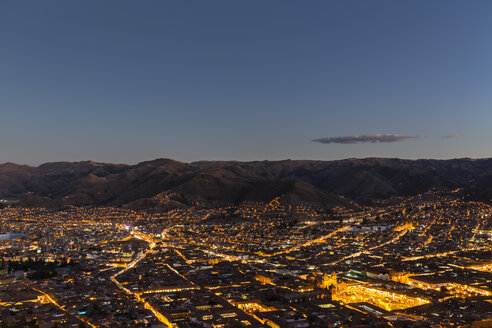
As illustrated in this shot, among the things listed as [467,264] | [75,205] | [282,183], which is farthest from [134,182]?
[467,264]

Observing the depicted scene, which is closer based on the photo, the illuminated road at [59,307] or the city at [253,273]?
the illuminated road at [59,307]

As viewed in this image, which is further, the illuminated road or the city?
the city

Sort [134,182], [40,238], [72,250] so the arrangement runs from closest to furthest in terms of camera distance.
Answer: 1. [72,250]
2. [40,238]
3. [134,182]

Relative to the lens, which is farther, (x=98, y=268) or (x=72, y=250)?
(x=72, y=250)

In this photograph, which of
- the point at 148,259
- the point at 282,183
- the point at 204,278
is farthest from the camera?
the point at 282,183

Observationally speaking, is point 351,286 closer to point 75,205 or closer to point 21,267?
point 21,267

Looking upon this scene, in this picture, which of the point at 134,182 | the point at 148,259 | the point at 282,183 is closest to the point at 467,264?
the point at 148,259

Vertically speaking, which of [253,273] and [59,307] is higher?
[59,307]

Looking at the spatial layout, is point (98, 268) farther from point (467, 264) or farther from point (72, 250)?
point (467, 264)

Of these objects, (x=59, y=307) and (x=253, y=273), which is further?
(x=253, y=273)
